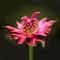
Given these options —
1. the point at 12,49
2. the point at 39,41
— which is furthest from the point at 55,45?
the point at 12,49

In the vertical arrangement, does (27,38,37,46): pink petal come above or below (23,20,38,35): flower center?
below

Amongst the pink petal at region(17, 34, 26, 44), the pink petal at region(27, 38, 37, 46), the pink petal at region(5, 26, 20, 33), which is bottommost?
the pink petal at region(27, 38, 37, 46)

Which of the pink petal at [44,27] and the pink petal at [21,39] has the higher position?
the pink petal at [44,27]

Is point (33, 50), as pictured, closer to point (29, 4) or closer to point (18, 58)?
point (18, 58)

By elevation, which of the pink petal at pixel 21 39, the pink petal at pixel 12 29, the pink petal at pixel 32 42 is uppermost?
the pink petal at pixel 12 29
